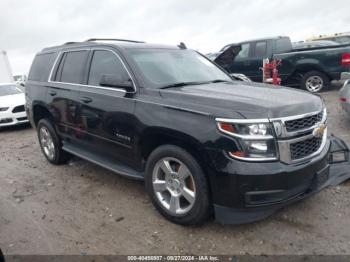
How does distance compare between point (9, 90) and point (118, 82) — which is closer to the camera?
point (118, 82)

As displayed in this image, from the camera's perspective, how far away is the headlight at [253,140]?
2.75 m

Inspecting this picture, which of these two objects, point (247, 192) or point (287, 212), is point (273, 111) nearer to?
A: point (247, 192)

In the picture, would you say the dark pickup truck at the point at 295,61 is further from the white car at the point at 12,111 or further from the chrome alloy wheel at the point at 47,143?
the chrome alloy wheel at the point at 47,143

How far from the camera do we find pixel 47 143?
5562mm

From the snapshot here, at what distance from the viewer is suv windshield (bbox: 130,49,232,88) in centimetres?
372

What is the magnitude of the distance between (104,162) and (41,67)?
2.45 meters

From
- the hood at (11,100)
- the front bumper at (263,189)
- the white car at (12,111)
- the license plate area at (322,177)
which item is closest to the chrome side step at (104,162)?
the front bumper at (263,189)

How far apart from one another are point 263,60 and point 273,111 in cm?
801

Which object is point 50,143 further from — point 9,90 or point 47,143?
point 9,90

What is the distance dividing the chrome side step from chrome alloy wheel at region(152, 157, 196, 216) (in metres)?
0.32

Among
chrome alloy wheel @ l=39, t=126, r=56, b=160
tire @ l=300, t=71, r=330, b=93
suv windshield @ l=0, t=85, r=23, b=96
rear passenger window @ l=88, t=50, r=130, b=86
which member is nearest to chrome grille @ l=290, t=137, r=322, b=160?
rear passenger window @ l=88, t=50, r=130, b=86

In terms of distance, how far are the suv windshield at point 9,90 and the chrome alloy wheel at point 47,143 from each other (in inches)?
210

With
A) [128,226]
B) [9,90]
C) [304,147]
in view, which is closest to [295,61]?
[304,147]

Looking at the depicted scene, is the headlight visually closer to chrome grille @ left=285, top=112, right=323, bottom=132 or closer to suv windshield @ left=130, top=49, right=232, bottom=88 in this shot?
chrome grille @ left=285, top=112, right=323, bottom=132
